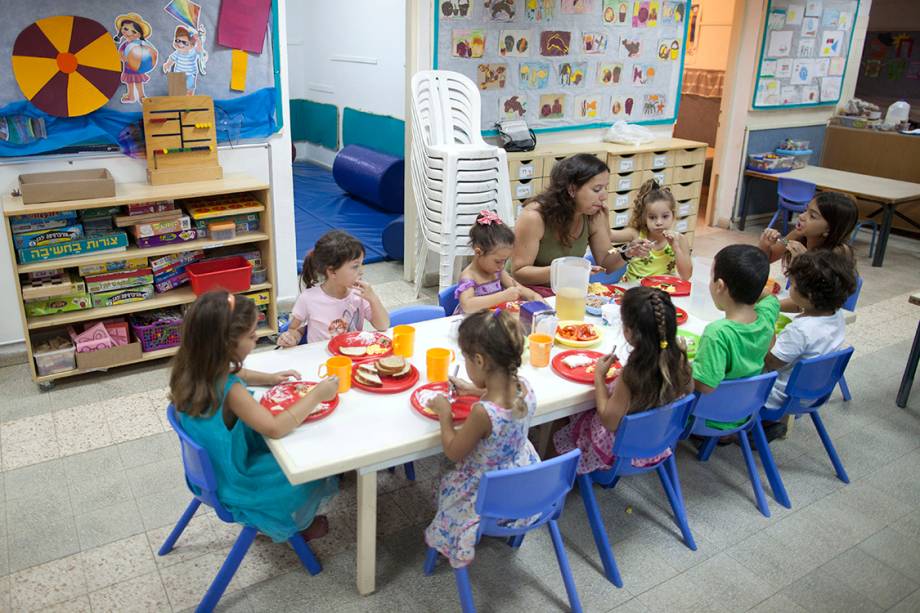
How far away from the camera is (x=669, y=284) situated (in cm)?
338

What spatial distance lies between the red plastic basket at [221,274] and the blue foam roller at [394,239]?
69.0 inches

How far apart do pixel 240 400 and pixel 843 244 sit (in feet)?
9.65

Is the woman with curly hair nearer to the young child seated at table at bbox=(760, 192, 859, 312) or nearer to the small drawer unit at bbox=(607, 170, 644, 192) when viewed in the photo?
the young child seated at table at bbox=(760, 192, 859, 312)

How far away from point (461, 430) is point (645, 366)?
664mm

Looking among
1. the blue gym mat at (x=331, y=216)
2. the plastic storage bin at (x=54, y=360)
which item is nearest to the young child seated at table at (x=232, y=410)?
the plastic storage bin at (x=54, y=360)

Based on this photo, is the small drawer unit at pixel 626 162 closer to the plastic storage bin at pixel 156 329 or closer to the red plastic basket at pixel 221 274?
the red plastic basket at pixel 221 274

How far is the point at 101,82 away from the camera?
3730 mm

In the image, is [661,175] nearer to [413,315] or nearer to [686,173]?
[686,173]

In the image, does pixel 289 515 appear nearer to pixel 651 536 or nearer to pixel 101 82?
pixel 651 536

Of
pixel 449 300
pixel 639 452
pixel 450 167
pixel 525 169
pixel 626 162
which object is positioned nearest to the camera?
pixel 639 452

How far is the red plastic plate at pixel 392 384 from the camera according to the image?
233cm

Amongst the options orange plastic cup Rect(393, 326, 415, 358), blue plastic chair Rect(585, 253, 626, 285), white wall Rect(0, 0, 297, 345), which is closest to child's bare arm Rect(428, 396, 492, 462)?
orange plastic cup Rect(393, 326, 415, 358)

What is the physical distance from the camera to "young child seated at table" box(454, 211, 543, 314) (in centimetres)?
296

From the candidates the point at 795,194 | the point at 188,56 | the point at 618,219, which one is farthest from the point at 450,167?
the point at 795,194
